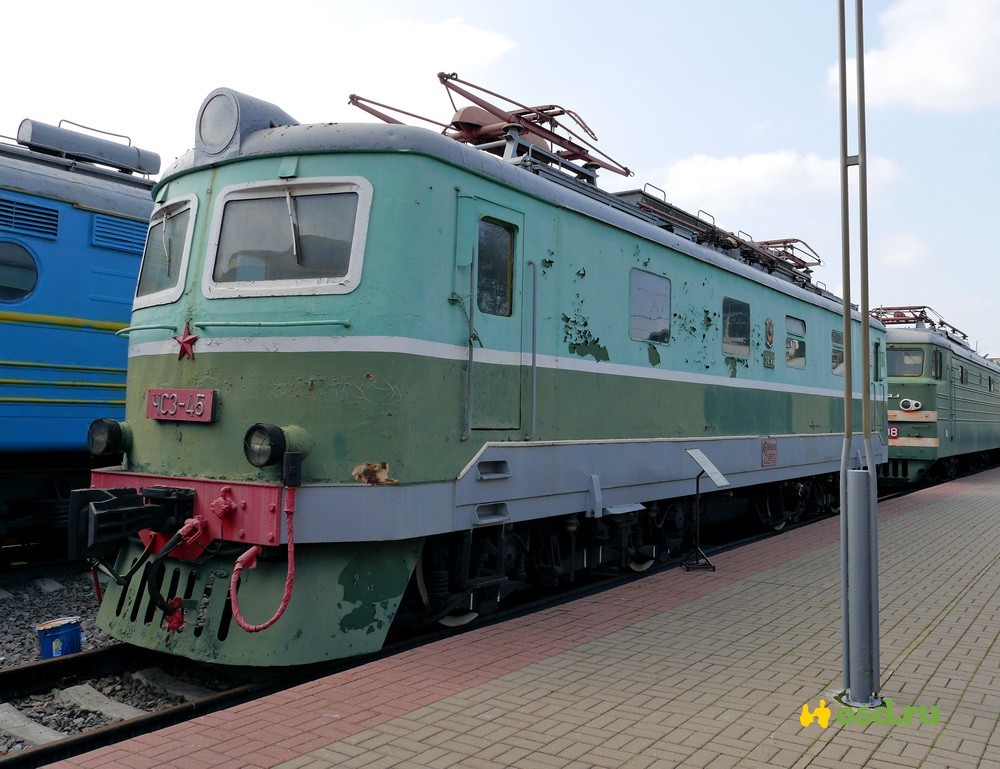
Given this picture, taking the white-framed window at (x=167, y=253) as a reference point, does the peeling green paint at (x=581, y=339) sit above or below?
below

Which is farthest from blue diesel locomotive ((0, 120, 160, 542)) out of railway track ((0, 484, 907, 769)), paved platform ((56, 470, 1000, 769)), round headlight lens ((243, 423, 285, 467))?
paved platform ((56, 470, 1000, 769))

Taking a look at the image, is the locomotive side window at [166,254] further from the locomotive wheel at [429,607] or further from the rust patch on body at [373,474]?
the locomotive wheel at [429,607]

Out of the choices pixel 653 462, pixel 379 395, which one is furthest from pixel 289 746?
pixel 653 462

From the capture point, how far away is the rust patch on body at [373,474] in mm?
5180

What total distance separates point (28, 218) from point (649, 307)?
19.3ft

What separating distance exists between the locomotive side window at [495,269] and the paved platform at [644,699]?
2228 mm

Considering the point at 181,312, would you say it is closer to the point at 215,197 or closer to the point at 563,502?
the point at 215,197

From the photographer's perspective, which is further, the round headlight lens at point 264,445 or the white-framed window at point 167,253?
the white-framed window at point 167,253

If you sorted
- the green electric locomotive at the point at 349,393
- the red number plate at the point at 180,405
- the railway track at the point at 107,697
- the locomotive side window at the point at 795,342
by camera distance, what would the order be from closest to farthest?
the railway track at the point at 107,697 → the green electric locomotive at the point at 349,393 → the red number plate at the point at 180,405 → the locomotive side window at the point at 795,342

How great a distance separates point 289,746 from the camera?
12.4 feet

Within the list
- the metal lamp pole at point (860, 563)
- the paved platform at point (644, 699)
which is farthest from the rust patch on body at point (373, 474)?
the metal lamp pole at point (860, 563)

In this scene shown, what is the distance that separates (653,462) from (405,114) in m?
3.70

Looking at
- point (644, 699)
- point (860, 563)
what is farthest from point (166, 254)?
point (860, 563)

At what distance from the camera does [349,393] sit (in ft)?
17.1
